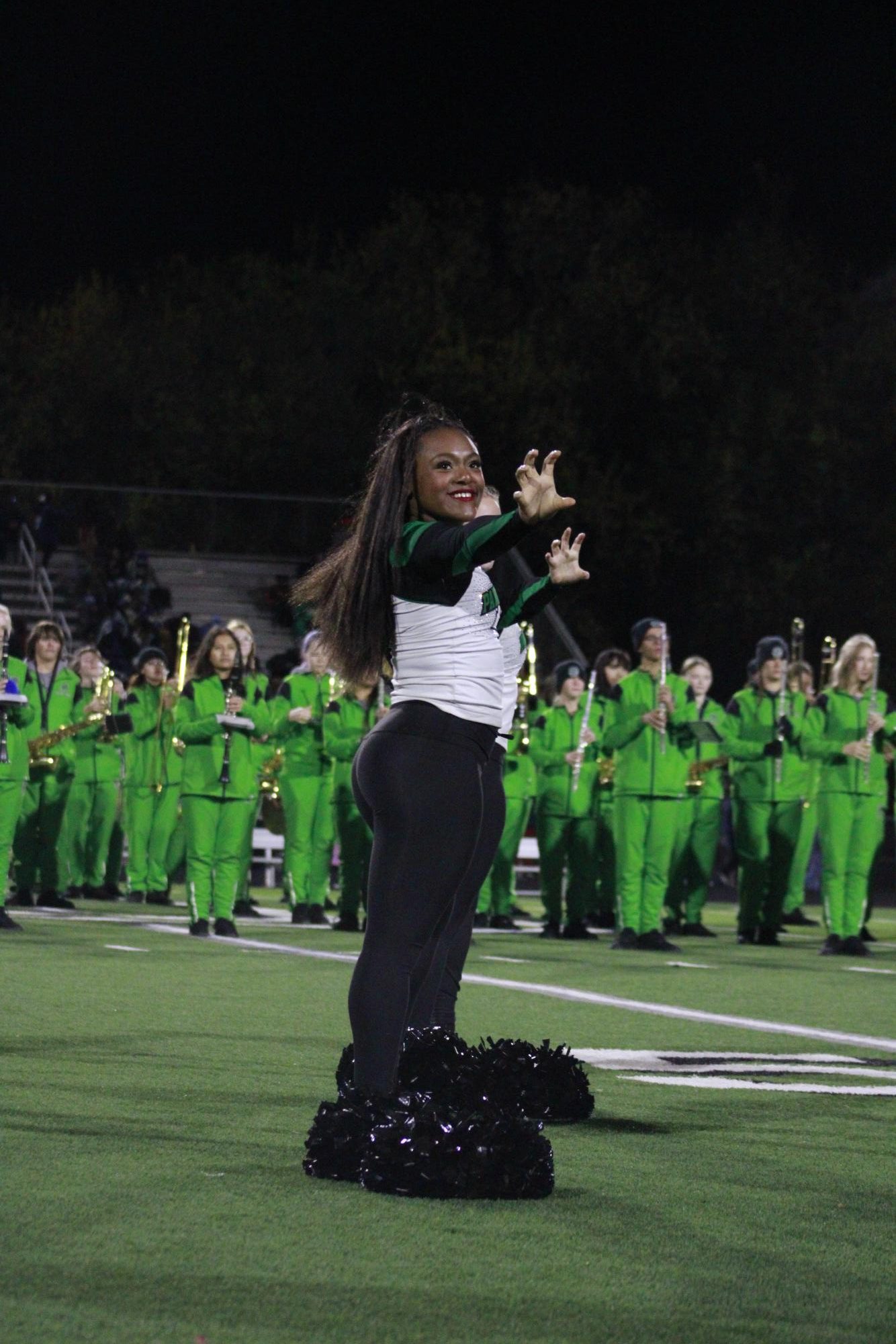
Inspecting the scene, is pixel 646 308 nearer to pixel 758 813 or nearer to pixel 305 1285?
pixel 758 813

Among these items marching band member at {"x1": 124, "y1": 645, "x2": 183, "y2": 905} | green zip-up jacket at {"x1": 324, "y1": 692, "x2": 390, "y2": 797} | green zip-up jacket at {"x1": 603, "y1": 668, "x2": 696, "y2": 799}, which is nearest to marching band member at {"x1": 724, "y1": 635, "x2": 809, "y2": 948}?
green zip-up jacket at {"x1": 603, "y1": 668, "x2": 696, "y2": 799}

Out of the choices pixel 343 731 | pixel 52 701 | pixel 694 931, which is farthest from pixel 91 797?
pixel 694 931

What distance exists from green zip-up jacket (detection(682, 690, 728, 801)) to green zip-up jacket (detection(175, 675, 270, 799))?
3073 millimetres

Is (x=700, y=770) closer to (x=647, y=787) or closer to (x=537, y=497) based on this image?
(x=647, y=787)

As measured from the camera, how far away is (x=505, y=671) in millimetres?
7520

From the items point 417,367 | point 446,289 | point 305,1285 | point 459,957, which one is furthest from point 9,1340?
point 446,289

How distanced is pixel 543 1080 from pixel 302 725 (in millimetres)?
9784

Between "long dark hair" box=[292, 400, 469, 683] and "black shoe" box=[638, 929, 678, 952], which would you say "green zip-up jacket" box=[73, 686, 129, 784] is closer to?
"black shoe" box=[638, 929, 678, 952]

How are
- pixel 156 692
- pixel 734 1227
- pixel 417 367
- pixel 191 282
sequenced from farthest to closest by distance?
pixel 191 282
pixel 417 367
pixel 156 692
pixel 734 1227

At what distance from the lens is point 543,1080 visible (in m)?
6.84

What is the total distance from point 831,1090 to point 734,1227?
8.43ft

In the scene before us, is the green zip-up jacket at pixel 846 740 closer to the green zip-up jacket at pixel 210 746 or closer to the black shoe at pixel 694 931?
the black shoe at pixel 694 931

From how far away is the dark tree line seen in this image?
135 ft

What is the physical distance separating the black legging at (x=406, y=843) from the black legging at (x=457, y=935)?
22.8 inches
